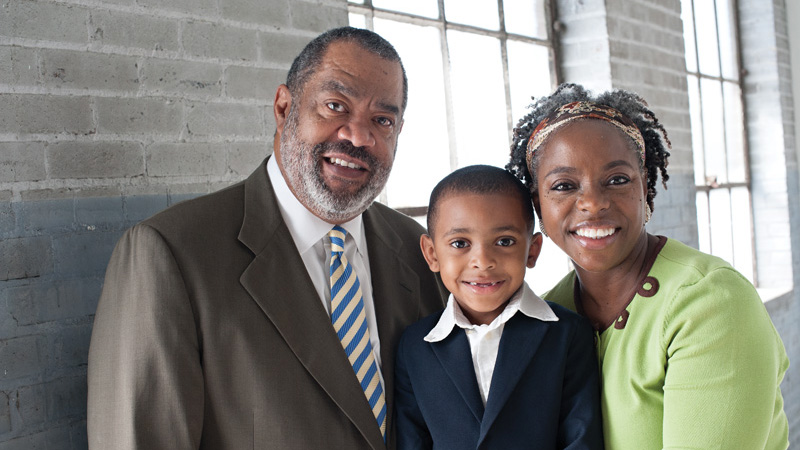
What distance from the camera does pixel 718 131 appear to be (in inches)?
216

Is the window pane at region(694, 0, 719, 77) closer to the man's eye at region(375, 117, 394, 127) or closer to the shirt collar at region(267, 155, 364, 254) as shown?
the man's eye at region(375, 117, 394, 127)

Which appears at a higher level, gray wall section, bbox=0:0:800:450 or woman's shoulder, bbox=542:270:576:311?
gray wall section, bbox=0:0:800:450

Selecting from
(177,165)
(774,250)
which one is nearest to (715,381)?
(177,165)

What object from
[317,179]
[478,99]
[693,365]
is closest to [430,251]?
[317,179]

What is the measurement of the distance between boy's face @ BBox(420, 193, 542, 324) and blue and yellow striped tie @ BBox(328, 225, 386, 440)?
24 cm

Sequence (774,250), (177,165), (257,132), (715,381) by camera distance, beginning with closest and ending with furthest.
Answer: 1. (715,381)
2. (177,165)
3. (257,132)
4. (774,250)

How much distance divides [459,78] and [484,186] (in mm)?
1789

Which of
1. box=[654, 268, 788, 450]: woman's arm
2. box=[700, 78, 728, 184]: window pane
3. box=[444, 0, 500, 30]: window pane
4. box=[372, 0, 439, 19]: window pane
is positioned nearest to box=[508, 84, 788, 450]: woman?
box=[654, 268, 788, 450]: woman's arm

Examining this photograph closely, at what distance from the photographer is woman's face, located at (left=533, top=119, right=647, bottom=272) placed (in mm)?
1532

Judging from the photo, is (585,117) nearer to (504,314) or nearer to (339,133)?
(504,314)

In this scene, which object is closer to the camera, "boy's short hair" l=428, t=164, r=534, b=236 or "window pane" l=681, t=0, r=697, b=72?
"boy's short hair" l=428, t=164, r=534, b=236

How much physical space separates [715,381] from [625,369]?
0.19 meters

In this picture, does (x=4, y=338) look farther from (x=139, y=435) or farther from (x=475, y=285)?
(x=475, y=285)

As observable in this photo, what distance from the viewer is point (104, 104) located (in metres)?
1.82
